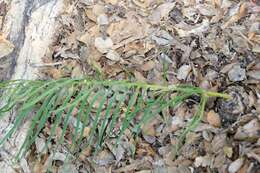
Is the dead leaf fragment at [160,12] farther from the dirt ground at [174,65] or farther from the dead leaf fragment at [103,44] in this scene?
the dead leaf fragment at [103,44]

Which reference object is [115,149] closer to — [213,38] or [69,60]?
[69,60]

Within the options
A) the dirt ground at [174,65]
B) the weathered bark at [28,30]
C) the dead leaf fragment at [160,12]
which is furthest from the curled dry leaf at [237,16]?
the weathered bark at [28,30]

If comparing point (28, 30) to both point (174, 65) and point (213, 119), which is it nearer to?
point (174, 65)

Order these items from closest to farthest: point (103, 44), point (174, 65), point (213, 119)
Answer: point (213, 119) → point (174, 65) → point (103, 44)

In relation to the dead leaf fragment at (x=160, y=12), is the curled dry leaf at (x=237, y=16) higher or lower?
lower

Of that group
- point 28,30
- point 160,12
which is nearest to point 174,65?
point 160,12

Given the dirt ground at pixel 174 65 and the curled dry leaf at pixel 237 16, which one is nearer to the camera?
the dirt ground at pixel 174 65

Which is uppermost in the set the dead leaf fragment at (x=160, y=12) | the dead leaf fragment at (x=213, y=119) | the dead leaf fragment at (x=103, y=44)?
the dead leaf fragment at (x=160, y=12)

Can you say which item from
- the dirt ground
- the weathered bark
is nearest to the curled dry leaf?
the dirt ground
